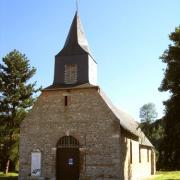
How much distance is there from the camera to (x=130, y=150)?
25.9m

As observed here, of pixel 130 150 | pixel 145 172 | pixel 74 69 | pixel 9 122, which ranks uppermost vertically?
pixel 74 69

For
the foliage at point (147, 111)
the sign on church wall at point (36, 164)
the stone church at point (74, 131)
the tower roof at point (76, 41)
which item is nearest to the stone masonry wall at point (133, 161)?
the stone church at point (74, 131)

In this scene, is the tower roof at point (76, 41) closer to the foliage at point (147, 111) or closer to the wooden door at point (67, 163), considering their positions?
the wooden door at point (67, 163)

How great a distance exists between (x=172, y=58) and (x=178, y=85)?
2084 millimetres

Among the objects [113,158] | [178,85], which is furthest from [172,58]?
[113,158]

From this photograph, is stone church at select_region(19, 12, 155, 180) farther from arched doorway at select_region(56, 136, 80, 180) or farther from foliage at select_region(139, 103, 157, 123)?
foliage at select_region(139, 103, 157, 123)

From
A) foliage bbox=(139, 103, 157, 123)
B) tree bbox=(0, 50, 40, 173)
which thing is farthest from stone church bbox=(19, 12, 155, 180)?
foliage bbox=(139, 103, 157, 123)

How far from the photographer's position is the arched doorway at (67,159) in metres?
22.2

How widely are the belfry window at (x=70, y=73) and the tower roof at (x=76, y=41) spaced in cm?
111

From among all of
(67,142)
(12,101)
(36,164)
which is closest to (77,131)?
(67,142)

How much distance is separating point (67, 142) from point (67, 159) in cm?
121

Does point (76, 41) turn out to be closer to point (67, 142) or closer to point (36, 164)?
point (67, 142)

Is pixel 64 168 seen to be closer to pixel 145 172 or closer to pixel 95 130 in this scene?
pixel 95 130

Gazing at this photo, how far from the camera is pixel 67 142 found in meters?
22.8
